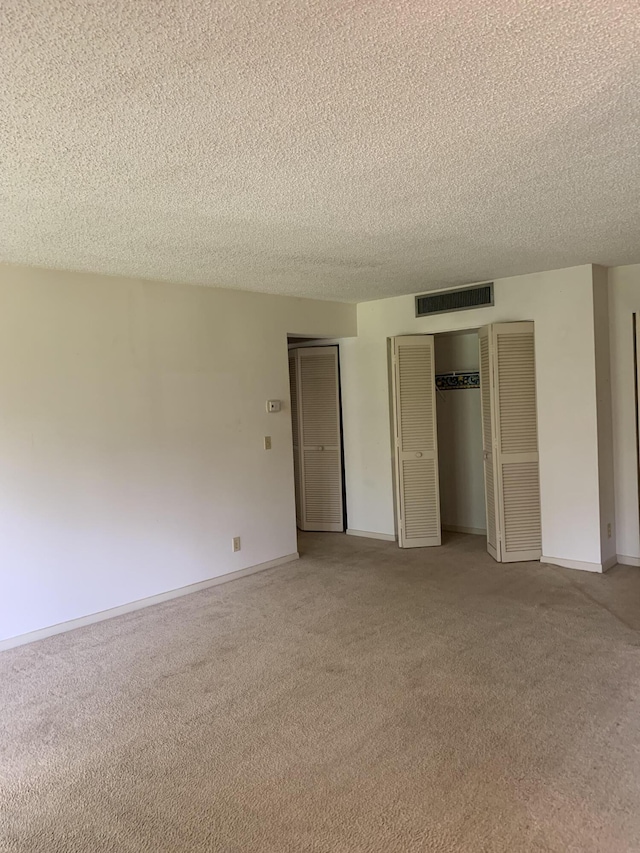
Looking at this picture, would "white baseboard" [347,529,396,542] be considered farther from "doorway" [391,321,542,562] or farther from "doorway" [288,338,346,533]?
"doorway" [391,321,542,562]

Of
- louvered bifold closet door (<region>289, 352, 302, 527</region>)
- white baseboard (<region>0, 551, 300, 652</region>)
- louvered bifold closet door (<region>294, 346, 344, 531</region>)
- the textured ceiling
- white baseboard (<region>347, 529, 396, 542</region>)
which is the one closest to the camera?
the textured ceiling

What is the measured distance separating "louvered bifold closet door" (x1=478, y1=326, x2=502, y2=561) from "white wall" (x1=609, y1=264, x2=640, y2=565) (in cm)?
97

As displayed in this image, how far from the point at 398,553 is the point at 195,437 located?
7.25ft

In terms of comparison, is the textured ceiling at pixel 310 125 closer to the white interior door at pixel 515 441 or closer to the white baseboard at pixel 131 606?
the white interior door at pixel 515 441

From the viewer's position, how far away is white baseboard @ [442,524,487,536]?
6082mm

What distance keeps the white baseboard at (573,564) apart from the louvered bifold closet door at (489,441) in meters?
0.40

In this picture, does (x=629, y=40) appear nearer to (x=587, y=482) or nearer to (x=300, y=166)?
(x=300, y=166)

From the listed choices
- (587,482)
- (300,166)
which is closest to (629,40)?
(300,166)

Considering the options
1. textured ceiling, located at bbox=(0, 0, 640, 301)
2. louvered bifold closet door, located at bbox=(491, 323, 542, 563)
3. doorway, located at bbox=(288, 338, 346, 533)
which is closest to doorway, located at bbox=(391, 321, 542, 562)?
louvered bifold closet door, located at bbox=(491, 323, 542, 563)

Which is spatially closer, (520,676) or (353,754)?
(353,754)

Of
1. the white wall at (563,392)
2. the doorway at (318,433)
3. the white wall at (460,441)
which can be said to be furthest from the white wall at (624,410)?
the doorway at (318,433)

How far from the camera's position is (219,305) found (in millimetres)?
4848

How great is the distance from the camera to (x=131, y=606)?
167 inches

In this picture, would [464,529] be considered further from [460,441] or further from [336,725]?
[336,725]
